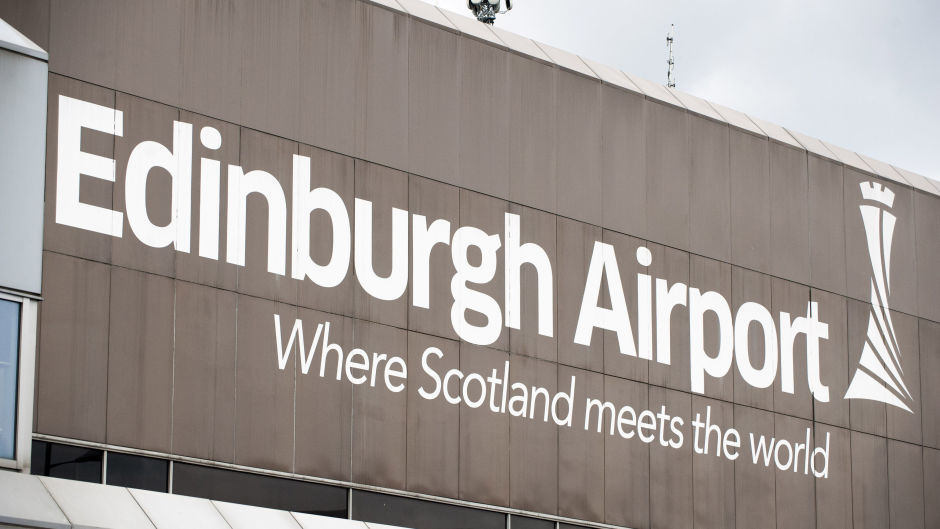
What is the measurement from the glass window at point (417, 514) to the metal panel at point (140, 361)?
321cm

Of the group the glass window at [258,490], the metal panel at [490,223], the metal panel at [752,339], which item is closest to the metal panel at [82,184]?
the glass window at [258,490]

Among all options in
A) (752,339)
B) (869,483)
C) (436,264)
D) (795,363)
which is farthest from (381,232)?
(869,483)

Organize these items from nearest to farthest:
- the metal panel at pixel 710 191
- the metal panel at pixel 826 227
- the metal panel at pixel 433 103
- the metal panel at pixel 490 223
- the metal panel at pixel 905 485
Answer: the metal panel at pixel 433 103, the metal panel at pixel 490 223, the metal panel at pixel 710 191, the metal panel at pixel 826 227, the metal panel at pixel 905 485

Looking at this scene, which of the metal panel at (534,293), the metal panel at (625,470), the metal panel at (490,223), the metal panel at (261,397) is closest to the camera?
the metal panel at (261,397)

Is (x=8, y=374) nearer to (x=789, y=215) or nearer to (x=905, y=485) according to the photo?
(x=789, y=215)

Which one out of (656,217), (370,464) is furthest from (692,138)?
(370,464)

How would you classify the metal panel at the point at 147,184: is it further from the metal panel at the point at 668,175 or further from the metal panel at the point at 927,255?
the metal panel at the point at 927,255

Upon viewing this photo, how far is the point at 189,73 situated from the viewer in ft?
67.2

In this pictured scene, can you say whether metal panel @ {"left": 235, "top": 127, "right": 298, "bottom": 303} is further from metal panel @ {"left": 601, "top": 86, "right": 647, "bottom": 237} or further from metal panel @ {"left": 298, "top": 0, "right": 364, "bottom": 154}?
metal panel @ {"left": 601, "top": 86, "right": 647, "bottom": 237}

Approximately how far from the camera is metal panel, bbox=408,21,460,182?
Answer: 2305cm

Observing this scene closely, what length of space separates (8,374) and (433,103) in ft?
32.9

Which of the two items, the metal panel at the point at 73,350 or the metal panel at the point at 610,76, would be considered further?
the metal panel at the point at 610,76

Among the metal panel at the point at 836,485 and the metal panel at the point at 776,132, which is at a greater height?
the metal panel at the point at 776,132

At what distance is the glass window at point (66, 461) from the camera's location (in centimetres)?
1811
